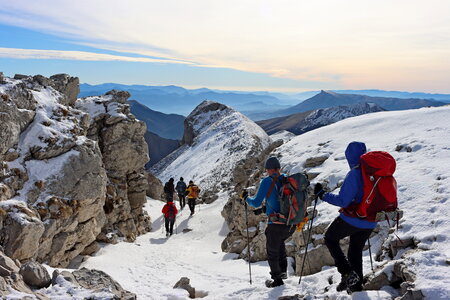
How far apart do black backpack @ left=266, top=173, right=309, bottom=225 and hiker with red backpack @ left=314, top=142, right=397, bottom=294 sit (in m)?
0.58

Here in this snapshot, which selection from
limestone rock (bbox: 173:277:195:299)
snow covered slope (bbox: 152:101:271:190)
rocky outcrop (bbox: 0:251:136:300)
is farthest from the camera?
snow covered slope (bbox: 152:101:271:190)

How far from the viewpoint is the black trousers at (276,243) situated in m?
7.49

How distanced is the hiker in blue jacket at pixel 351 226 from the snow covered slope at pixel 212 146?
43866 mm

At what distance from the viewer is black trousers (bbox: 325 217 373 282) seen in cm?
625

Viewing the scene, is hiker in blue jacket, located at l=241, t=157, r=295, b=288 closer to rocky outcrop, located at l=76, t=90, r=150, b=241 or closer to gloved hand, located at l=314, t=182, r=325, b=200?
gloved hand, located at l=314, t=182, r=325, b=200

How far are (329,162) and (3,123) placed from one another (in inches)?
566

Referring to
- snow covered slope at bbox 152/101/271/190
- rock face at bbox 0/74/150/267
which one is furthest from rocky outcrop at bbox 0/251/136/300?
snow covered slope at bbox 152/101/271/190

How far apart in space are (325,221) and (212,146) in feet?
208

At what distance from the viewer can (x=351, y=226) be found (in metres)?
6.23

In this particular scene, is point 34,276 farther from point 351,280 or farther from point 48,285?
point 351,280

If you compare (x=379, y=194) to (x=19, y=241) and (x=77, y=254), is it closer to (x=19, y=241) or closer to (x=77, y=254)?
(x=19, y=241)

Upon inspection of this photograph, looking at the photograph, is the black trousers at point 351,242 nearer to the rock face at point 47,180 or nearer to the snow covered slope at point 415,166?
the snow covered slope at point 415,166

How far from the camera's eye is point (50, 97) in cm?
1720

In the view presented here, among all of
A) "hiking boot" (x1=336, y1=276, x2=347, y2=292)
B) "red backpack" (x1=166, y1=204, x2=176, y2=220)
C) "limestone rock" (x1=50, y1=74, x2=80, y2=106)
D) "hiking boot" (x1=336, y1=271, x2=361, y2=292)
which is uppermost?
"limestone rock" (x1=50, y1=74, x2=80, y2=106)
